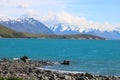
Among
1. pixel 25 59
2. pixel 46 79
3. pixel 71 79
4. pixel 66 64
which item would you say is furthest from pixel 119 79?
pixel 25 59

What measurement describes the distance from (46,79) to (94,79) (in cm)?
736

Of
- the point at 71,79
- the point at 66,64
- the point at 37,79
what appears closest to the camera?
the point at 37,79

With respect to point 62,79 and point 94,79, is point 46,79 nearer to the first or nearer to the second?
point 62,79

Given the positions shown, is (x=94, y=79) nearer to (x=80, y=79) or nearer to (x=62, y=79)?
(x=80, y=79)

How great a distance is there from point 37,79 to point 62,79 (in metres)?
3.17

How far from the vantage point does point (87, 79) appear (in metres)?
42.2

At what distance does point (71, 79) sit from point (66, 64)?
1552 inches

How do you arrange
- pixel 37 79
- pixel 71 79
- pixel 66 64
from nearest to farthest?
pixel 37 79, pixel 71 79, pixel 66 64

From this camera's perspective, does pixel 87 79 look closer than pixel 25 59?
Yes

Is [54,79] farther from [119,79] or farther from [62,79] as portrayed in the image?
[119,79]

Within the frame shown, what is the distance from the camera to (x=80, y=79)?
138 ft

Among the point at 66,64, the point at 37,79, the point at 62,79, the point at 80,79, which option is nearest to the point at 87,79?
the point at 80,79

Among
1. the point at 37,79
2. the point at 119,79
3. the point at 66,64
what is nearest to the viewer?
the point at 37,79

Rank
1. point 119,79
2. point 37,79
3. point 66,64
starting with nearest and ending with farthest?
point 37,79, point 119,79, point 66,64
